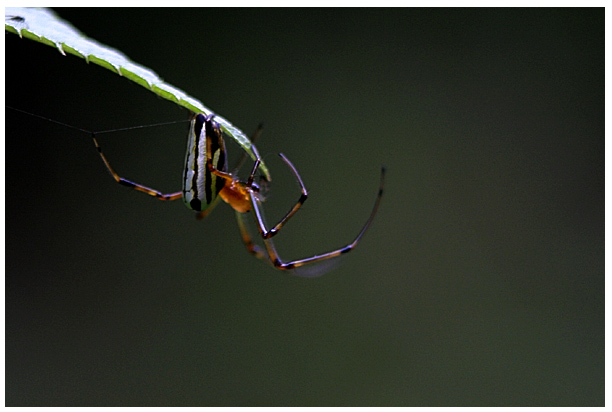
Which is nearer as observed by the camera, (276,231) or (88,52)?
(88,52)

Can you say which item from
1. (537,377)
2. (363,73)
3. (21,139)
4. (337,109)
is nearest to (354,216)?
(337,109)

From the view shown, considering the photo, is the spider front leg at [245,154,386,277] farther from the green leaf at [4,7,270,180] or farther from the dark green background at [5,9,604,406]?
the dark green background at [5,9,604,406]

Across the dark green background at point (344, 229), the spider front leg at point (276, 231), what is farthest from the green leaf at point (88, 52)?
the dark green background at point (344, 229)

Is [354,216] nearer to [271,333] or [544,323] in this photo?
[271,333]

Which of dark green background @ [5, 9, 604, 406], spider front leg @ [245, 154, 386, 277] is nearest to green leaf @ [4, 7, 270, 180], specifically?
spider front leg @ [245, 154, 386, 277]

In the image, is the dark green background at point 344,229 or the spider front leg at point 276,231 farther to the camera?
the dark green background at point 344,229

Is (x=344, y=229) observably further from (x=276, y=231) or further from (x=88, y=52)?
(x=88, y=52)

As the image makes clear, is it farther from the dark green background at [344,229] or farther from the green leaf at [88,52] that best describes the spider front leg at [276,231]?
the dark green background at [344,229]

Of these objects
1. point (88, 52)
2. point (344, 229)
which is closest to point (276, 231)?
point (88, 52)
